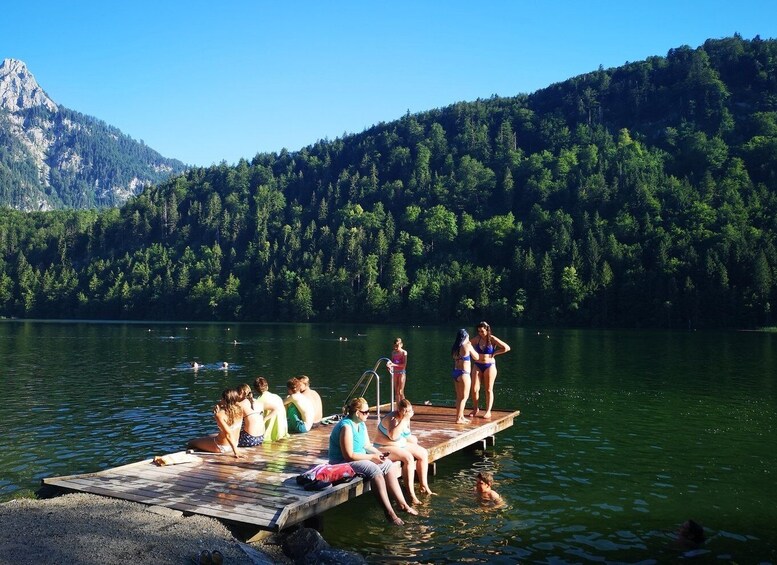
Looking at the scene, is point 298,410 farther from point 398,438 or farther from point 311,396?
point 398,438

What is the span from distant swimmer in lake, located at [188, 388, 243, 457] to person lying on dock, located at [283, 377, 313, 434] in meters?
2.74

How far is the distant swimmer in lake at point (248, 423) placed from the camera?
650 inches

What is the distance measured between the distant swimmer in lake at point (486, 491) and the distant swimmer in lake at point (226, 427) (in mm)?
5720

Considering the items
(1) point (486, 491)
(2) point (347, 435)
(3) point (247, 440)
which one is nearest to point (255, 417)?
(3) point (247, 440)

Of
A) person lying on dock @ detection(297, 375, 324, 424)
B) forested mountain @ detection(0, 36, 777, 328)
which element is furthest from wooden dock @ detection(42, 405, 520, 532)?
forested mountain @ detection(0, 36, 777, 328)

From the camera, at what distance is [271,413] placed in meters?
17.4

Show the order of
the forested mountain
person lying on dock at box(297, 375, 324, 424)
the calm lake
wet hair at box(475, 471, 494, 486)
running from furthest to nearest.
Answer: the forested mountain, person lying on dock at box(297, 375, 324, 424), wet hair at box(475, 471, 494, 486), the calm lake

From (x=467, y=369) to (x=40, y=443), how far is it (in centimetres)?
1372

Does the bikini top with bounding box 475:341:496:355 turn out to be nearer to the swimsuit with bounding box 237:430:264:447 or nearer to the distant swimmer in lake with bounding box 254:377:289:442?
the distant swimmer in lake with bounding box 254:377:289:442

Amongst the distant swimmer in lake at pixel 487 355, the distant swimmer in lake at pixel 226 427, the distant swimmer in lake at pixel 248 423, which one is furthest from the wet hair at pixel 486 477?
the distant swimmer in lake at pixel 226 427

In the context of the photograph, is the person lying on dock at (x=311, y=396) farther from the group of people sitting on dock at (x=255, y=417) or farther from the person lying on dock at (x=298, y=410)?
the person lying on dock at (x=298, y=410)

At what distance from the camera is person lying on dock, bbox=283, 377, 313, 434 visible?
18625 millimetres

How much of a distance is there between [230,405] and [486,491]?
6469 mm

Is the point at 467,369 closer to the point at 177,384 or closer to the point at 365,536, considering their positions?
the point at 365,536
